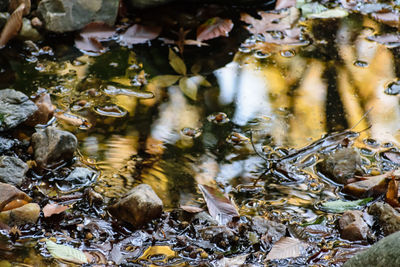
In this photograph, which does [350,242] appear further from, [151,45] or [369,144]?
[151,45]

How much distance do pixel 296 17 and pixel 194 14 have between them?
72 centimetres

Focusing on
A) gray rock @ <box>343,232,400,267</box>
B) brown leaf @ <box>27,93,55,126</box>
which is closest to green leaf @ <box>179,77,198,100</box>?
brown leaf @ <box>27,93,55,126</box>

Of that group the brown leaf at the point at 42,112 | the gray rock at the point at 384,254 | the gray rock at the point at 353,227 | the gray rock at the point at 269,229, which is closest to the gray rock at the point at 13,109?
the brown leaf at the point at 42,112

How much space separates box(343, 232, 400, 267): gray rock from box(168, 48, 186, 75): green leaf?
1.78m

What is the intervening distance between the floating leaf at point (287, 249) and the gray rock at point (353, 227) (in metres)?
0.17

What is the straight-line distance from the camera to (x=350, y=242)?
202 cm

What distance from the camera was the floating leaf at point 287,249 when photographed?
6.32 ft

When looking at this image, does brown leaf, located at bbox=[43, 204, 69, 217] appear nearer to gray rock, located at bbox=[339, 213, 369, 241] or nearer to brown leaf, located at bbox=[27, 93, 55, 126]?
brown leaf, located at bbox=[27, 93, 55, 126]

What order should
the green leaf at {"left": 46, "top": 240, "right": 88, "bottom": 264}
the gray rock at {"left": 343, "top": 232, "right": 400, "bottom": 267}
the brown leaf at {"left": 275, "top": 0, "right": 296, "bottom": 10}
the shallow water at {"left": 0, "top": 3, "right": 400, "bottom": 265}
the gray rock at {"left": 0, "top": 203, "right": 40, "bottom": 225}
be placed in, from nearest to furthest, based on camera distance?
the gray rock at {"left": 343, "top": 232, "right": 400, "bottom": 267}
the green leaf at {"left": 46, "top": 240, "right": 88, "bottom": 264}
the gray rock at {"left": 0, "top": 203, "right": 40, "bottom": 225}
the shallow water at {"left": 0, "top": 3, "right": 400, "bottom": 265}
the brown leaf at {"left": 275, "top": 0, "right": 296, "bottom": 10}

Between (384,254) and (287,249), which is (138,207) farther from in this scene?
(384,254)

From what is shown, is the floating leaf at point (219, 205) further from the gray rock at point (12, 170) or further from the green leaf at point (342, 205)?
the gray rock at point (12, 170)

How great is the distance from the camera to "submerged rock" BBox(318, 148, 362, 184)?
234cm

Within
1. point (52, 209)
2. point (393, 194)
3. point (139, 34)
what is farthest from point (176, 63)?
point (393, 194)

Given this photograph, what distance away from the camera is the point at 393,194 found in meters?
2.18
